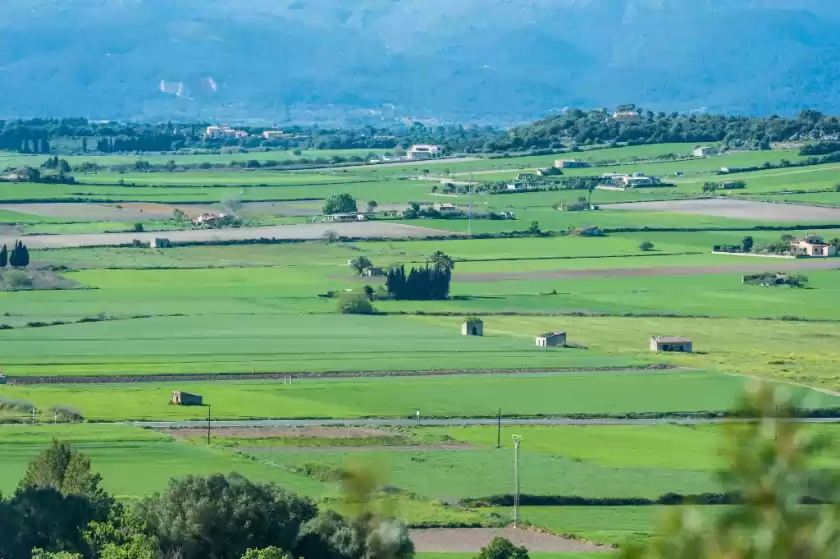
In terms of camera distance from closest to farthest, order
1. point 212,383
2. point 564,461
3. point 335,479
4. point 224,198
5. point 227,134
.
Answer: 1. point 335,479
2. point 564,461
3. point 212,383
4. point 224,198
5. point 227,134

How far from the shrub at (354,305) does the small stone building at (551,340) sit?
27.0ft

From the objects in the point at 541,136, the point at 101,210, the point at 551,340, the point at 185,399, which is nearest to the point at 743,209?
the point at 101,210

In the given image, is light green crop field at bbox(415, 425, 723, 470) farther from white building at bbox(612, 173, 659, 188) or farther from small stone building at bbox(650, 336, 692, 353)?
white building at bbox(612, 173, 659, 188)

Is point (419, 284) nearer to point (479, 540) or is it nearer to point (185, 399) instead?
point (185, 399)

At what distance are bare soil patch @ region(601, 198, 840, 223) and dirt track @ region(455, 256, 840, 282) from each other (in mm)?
14685

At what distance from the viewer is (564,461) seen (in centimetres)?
3097

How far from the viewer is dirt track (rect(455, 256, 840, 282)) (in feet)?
210

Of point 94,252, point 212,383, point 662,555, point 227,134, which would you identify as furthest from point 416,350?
point 227,134

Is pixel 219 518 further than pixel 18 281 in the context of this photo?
Result: No

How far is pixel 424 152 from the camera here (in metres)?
137

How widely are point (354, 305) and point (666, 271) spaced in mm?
15358

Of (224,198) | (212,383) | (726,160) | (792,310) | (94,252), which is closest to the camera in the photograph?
(212,383)

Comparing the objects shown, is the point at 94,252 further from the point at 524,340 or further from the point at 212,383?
the point at 212,383

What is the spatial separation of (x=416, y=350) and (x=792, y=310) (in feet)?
48.8
